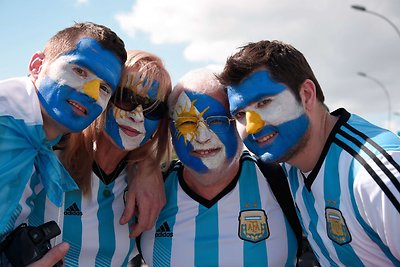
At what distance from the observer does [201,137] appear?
280 cm

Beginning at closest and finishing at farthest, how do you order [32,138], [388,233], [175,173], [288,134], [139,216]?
[388,233], [32,138], [288,134], [139,216], [175,173]

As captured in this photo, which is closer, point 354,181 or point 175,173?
point 354,181

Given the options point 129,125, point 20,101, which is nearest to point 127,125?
point 129,125

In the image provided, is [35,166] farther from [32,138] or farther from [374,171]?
[374,171]

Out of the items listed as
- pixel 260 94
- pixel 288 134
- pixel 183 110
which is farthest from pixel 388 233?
pixel 183 110

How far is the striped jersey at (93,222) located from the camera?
8.83 feet

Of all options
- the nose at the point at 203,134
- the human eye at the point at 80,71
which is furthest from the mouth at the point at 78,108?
the nose at the point at 203,134

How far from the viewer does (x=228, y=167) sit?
290 cm

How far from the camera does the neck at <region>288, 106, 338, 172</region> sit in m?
2.45

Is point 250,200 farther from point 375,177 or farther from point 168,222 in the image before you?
point 375,177

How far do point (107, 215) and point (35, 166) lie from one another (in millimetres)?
607

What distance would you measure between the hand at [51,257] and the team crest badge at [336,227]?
51.6 inches

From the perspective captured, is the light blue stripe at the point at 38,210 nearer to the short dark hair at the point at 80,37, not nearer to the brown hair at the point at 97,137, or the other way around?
the brown hair at the point at 97,137

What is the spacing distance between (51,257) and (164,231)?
2.93 feet
